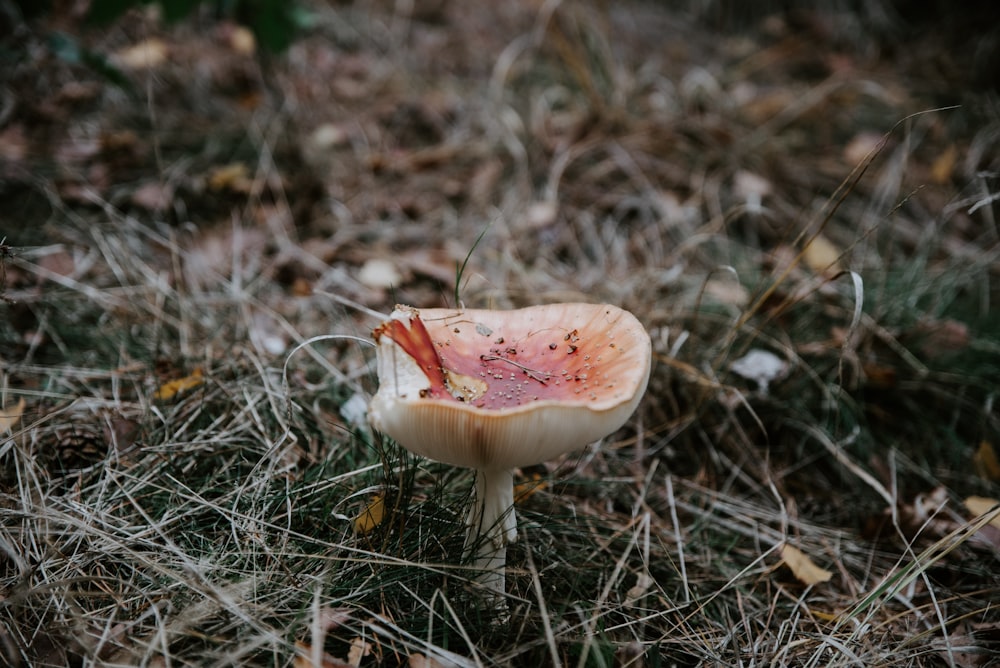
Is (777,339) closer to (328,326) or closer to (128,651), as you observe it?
(328,326)

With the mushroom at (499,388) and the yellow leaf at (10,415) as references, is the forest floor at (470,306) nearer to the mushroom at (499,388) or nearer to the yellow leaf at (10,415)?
the yellow leaf at (10,415)

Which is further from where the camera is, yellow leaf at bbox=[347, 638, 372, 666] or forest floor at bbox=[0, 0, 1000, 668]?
forest floor at bbox=[0, 0, 1000, 668]

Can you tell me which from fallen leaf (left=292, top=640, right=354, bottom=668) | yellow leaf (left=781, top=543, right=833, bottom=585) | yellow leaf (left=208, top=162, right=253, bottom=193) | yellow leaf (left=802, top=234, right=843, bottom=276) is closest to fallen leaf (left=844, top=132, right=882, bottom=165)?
yellow leaf (left=802, top=234, right=843, bottom=276)

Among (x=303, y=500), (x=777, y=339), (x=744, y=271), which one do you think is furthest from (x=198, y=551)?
(x=744, y=271)

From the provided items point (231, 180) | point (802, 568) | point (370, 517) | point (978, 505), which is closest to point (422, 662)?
point (370, 517)

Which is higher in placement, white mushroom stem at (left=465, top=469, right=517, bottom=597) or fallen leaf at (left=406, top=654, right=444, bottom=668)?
white mushroom stem at (left=465, top=469, right=517, bottom=597)

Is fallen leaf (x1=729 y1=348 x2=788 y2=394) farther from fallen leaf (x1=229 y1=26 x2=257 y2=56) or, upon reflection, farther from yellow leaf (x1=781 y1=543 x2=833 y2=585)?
fallen leaf (x1=229 y1=26 x2=257 y2=56)

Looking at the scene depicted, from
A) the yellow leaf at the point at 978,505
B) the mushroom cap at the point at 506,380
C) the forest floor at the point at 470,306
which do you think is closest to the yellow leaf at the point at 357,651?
the forest floor at the point at 470,306
